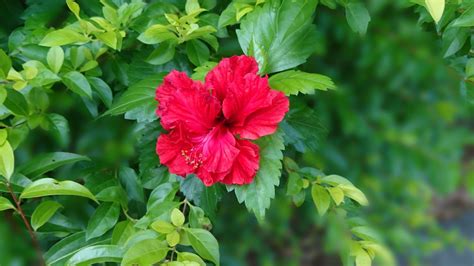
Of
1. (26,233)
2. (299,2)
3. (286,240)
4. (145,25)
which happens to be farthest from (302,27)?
(286,240)

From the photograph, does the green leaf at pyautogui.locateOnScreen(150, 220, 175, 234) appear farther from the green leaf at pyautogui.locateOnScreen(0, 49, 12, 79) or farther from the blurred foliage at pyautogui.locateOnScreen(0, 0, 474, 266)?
the green leaf at pyautogui.locateOnScreen(0, 49, 12, 79)

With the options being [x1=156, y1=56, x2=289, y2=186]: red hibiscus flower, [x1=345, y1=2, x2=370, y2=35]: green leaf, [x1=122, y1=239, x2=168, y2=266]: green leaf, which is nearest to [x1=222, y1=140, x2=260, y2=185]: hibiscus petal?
[x1=156, y1=56, x2=289, y2=186]: red hibiscus flower

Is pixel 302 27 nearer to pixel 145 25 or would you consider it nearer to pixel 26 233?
pixel 145 25

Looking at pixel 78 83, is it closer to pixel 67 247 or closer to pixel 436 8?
pixel 67 247

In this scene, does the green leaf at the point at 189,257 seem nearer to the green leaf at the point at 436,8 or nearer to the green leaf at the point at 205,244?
the green leaf at the point at 205,244

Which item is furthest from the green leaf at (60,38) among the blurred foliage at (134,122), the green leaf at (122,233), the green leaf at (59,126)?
the green leaf at (122,233)
